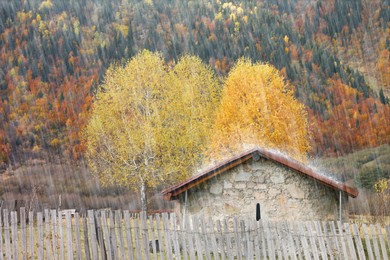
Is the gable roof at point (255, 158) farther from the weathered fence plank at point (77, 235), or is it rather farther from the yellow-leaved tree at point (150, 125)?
the yellow-leaved tree at point (150, 125)

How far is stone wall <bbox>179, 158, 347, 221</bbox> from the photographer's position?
57.2 feet

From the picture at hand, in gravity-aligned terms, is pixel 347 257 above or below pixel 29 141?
below

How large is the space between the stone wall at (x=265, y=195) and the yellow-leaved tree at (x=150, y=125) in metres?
19.4

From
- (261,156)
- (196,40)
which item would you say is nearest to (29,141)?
(196,40)

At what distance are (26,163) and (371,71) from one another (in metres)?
69.4

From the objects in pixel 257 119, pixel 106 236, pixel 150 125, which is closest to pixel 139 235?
pixel 106 236

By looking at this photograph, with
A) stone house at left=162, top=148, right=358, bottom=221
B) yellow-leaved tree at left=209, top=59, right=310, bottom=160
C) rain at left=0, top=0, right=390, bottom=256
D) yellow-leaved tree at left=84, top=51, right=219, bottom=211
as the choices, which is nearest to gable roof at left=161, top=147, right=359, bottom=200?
stone house at left=162, top=148, right=358, bottom=221

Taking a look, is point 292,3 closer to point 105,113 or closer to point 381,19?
point 381,19

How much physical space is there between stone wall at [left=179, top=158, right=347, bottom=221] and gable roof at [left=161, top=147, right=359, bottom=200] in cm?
29

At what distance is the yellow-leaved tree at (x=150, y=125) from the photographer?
37844 millimetres

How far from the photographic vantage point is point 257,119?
38.4m

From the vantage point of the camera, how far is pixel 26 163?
6819 centimetres

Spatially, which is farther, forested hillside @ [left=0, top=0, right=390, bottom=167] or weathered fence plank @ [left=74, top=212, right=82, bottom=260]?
forested hillside @ [left=0, top=0, right=390, bottom=167]

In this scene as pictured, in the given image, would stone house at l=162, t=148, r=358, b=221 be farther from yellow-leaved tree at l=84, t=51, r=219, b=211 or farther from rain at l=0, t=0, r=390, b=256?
rain at l=0, t=0, r=390, b=256
